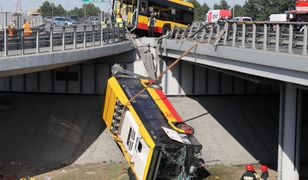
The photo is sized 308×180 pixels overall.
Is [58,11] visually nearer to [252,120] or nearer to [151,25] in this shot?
[151,25]

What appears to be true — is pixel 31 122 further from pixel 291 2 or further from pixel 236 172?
pixel 291 2

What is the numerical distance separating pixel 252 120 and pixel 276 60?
11.4 meters

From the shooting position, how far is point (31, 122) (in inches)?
909

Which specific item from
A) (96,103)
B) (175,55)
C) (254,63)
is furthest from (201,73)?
(254,63)

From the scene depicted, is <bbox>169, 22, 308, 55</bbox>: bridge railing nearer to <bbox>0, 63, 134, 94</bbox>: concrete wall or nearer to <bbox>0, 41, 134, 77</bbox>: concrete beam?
<bbox>0, 41, 134, 77</bbox>: concrete beam

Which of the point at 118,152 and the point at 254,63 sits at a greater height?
the point at 254,63

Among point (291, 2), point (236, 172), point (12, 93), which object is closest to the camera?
point (236, 172)

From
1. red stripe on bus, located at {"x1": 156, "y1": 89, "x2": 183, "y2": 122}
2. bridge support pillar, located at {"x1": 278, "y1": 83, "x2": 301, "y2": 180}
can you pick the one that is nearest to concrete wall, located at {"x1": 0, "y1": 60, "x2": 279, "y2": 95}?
red stripe on bus, located at {"x1": 156, "y1": 89, "x2": 183, "y2": 122}

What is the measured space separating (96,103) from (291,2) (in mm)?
66023

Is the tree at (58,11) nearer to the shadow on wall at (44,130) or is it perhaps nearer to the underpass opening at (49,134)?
the shadow on wall at (44,130)

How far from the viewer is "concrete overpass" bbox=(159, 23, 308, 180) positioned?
1389cm

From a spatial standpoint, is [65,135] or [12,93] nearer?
[65,135]

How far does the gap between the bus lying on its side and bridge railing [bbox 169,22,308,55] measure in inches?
134

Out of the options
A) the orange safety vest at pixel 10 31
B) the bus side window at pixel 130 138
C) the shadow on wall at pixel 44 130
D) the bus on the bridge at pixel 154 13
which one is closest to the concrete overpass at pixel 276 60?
the bus side window at pixel 130 138
